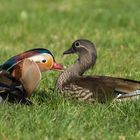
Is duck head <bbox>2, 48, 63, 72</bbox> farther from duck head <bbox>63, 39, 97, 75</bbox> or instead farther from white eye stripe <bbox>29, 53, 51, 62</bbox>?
duck head <bbox>63, 39, 97, 75</bbox>

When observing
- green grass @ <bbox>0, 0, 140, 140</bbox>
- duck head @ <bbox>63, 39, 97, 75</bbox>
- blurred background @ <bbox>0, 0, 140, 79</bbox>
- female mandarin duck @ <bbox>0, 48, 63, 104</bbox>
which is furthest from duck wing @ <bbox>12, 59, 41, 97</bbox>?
blurred background @ <bbox>0, 0, 140, 79</bbox>

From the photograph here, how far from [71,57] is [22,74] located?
3.54 m

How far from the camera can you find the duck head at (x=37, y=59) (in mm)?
7633

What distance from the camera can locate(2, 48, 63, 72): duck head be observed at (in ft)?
25.0

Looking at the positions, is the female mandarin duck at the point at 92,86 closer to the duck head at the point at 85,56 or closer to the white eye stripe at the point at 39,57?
the duck head at the point at 85,56

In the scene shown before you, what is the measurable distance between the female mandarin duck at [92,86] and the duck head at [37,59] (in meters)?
0.23

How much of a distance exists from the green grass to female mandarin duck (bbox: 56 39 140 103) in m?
0.21

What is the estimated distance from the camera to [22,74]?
759 centimetres

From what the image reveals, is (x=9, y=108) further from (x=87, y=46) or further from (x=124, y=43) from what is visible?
(x=124, y=43)

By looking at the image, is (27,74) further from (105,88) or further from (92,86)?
(105,88)

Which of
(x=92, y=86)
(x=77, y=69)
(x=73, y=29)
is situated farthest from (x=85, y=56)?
(x=73, y=29)

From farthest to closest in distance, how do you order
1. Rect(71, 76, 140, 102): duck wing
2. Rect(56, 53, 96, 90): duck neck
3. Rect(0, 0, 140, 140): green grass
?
Rect(56, 53, 96, 90): duck neck
Rect(71, 76, 140, 102): duck wing
Rect(0, 0, 140, 140): green grass

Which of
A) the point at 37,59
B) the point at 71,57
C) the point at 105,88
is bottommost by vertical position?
the point at 71,57

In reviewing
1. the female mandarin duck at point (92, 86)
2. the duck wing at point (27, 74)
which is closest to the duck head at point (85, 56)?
the female mandarin duck at point (92, 86)
